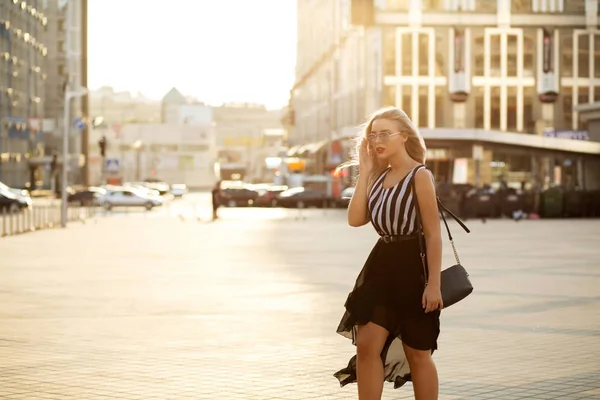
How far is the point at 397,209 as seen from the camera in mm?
7121

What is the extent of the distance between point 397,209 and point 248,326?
6.93 metres

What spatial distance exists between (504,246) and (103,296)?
15784 millimetres

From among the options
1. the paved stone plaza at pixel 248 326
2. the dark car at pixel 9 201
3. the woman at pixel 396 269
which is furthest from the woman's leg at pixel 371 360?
the dark car at pixel 9 201

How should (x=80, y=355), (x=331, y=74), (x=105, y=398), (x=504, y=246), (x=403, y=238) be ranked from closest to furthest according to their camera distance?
(x=403, y=238), (x=105, y=398), (x=80, y=355), (x=504, y=246), (x=331, y=74)

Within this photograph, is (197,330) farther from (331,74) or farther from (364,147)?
(331,74)

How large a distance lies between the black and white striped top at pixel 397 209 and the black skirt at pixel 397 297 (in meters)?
0.09

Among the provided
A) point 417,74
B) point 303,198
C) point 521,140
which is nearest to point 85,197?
point 303,198

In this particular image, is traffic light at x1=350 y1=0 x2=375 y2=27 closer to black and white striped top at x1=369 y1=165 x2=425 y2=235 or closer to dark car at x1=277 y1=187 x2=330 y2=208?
dark car at x1=277 y1=187 x2=330 y2=208

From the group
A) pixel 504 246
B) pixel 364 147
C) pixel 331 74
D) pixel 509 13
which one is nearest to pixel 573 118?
pixel 509 13

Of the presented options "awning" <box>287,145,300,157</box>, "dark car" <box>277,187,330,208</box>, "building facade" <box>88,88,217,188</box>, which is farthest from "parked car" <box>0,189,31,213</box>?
"building facade" <box>88,88,217,188</box>

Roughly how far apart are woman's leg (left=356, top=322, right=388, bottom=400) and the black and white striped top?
20.3 inches

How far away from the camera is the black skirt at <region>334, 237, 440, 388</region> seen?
23.3 ft

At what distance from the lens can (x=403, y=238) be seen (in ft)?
23.5

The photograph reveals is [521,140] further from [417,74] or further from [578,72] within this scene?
[578,72]
